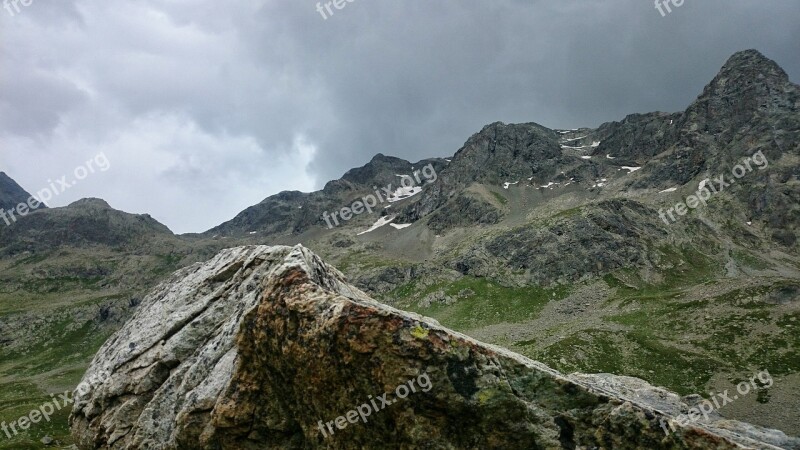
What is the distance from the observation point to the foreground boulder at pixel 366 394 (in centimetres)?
987

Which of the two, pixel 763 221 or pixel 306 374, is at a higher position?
pixel 306 374

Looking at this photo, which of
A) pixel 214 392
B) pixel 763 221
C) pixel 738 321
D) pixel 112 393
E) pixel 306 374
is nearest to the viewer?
pixel 306 374

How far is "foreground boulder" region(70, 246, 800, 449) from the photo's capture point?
9.87 m

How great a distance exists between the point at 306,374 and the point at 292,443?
2.48m

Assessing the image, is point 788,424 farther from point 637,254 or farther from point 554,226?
point 554,226

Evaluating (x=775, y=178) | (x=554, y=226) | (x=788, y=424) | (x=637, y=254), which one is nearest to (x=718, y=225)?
(x=775, y=178)

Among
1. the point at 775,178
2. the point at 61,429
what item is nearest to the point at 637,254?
the point at 775,178

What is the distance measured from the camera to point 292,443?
39.4 ft

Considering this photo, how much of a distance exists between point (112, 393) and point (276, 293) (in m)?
10.4

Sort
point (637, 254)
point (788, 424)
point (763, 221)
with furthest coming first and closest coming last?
point (763, 221) < point (637, 254) < point (788, 424)

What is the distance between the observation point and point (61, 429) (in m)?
66.3

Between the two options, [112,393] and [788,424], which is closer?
[112,393]

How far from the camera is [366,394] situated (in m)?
10.5

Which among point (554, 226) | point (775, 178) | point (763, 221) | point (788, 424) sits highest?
point (554, 226)
